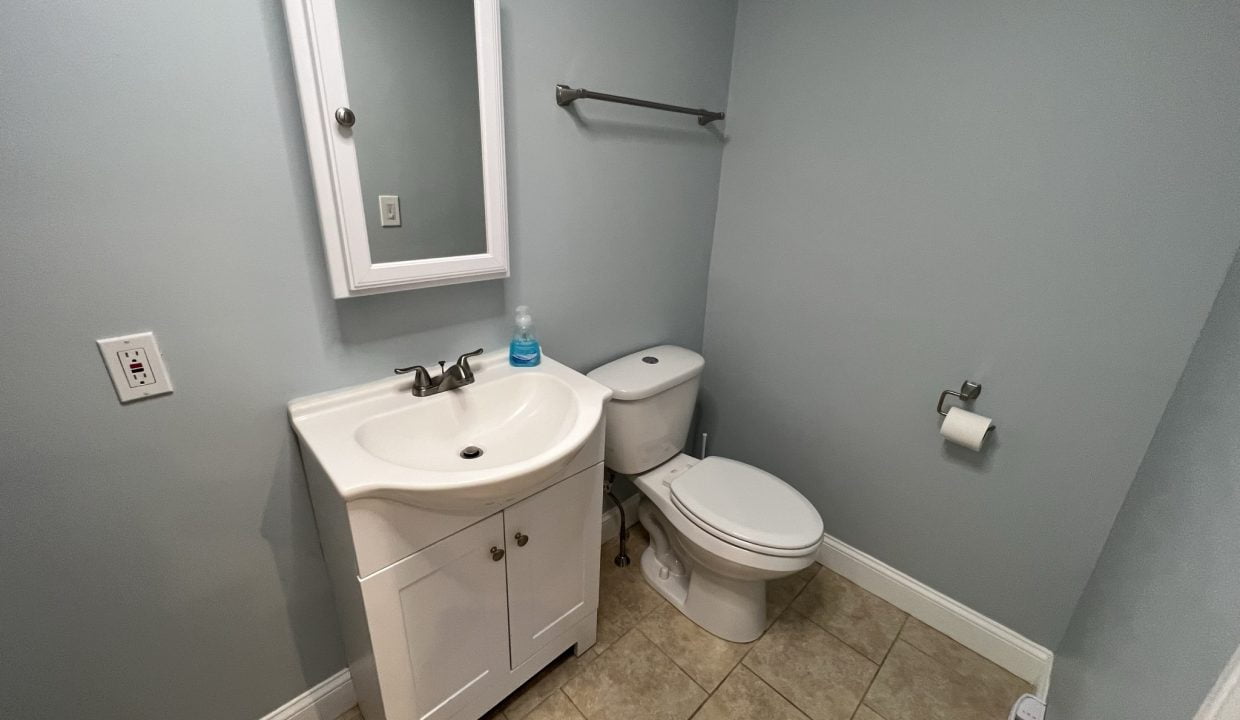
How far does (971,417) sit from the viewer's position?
1301 millimetres

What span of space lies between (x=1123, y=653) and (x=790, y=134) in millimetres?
1467

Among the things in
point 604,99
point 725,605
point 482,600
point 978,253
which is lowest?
point 725,605

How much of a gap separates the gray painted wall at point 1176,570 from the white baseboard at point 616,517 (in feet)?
Answer: 4.25

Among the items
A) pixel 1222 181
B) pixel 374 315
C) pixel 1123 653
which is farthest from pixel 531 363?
pixel 1222 181

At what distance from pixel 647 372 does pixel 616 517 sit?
675 mm

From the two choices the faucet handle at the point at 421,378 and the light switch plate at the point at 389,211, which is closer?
the light switch plate at the point at 389,211

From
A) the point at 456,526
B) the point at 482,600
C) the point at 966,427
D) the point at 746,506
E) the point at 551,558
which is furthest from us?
the point at 746,506

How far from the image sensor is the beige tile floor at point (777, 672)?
4.29ft

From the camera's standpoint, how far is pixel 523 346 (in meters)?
1.25

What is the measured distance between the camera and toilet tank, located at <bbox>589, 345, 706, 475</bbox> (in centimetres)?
146

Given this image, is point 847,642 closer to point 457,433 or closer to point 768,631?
point 768,631

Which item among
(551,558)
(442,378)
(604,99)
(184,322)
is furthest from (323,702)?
(604,99)

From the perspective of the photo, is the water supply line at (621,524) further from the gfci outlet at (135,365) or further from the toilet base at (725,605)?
the gfci outlet at (135,365)

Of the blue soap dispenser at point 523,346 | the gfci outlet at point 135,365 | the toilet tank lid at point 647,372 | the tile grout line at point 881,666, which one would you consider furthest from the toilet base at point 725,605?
the gfci outlet at point 135,365
